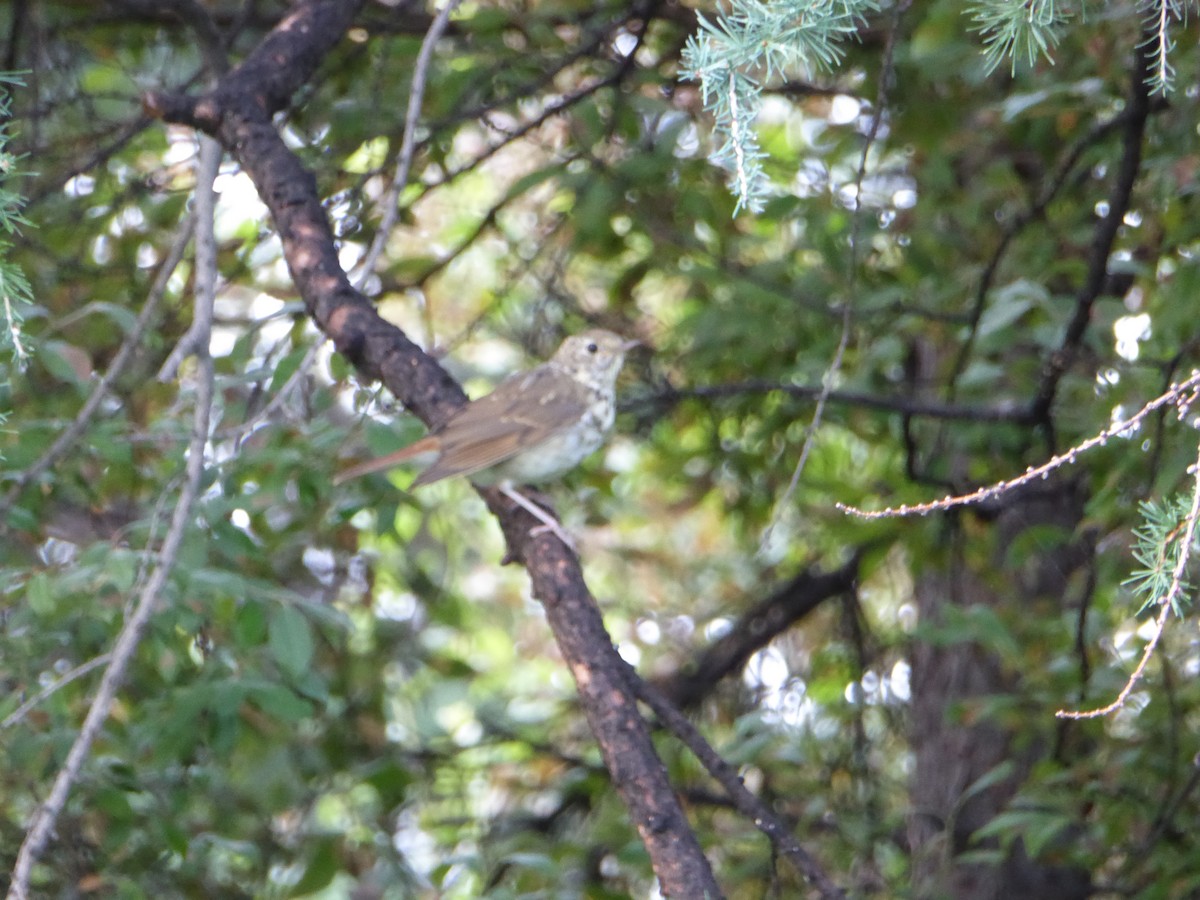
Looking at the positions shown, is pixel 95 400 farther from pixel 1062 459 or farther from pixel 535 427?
pixel 1062 459

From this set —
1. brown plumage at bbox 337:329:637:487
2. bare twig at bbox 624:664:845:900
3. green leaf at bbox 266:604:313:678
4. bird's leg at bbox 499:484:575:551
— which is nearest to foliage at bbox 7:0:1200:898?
green leaf at bbox 266:604:313:678

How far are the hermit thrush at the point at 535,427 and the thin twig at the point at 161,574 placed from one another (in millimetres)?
600

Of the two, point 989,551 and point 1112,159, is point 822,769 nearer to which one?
point 989,551

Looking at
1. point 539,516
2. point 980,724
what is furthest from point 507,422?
point 980,724

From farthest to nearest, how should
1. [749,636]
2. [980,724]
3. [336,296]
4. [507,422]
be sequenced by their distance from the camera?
1. [749,636]
2. [980,724]
3. [507,422]
4. [336,296]

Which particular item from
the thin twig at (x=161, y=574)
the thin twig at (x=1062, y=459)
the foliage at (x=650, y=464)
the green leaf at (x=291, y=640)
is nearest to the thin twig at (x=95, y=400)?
the foliage at (x=650, y=464)

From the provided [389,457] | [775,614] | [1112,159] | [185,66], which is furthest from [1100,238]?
[185,66]

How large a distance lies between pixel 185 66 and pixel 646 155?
3.10m

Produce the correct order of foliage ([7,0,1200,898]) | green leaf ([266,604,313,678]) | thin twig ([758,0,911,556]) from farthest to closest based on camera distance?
foliage ([7,0,1200,898]) → green leaf ([266,604,313,678]) → thin twig ([758,0,911,556])

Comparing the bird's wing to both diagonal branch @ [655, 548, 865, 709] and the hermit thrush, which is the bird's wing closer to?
the hermit thrush

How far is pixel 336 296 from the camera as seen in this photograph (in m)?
2.98

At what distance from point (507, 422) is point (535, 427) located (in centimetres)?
15

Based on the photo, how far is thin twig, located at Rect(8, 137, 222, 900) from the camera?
82.5 inches

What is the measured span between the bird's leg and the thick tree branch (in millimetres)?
32
